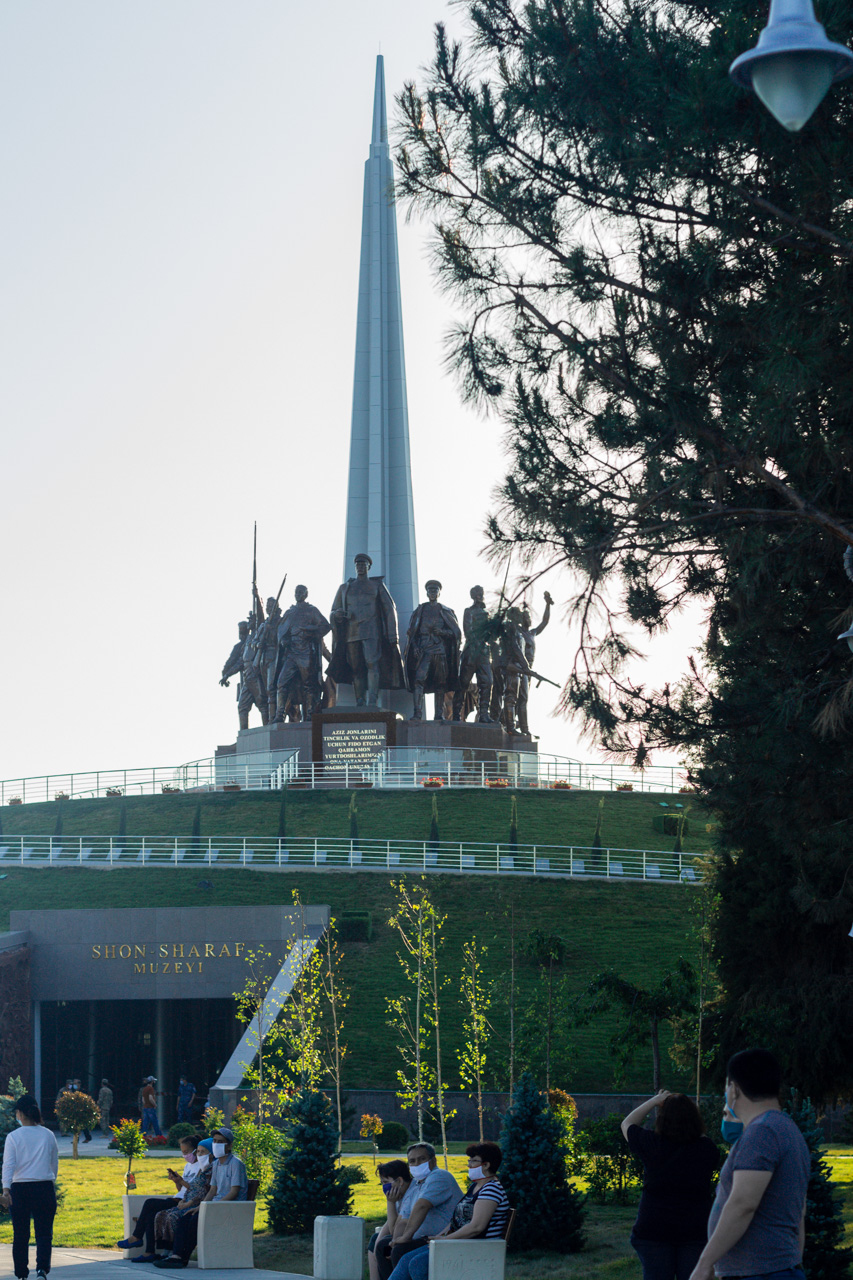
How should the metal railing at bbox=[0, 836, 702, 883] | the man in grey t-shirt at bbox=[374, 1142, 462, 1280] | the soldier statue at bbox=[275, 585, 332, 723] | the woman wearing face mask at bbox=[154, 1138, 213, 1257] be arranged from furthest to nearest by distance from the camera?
the soldier statue at bbox=[275, 585, 332, 723] < the metal railing at bbox=[0, 836, 702, 883] < the woman wearing face mask at bbox=[154, 1138, 213, 1257] < the man in grey t-shirt at bbox=[374, 1142, 462, 1280]

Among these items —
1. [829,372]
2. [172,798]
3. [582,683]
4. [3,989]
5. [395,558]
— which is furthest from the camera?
[395,558]

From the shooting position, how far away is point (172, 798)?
37.8 m

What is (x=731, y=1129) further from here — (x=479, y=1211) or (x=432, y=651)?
(x=432, y=651)

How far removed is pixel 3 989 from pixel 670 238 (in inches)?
791

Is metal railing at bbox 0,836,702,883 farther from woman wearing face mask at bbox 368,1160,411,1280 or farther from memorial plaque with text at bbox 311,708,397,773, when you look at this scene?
woman wearing face mask at bbox 368,1160,411,1280

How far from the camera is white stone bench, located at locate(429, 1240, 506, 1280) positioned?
7449mm

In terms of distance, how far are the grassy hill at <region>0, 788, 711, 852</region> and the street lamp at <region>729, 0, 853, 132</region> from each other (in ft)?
90.2

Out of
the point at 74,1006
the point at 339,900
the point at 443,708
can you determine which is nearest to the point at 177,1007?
the point at 74,1006

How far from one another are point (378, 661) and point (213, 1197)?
28.2 metres

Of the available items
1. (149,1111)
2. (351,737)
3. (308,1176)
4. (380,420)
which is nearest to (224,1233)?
(308,1176)

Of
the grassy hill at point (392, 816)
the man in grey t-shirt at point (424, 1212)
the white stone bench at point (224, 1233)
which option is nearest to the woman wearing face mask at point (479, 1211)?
the man in grey t-shirt at point (424, 1212)

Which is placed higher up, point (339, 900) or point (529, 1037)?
point (339, 900)

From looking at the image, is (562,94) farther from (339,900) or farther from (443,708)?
(443,708)

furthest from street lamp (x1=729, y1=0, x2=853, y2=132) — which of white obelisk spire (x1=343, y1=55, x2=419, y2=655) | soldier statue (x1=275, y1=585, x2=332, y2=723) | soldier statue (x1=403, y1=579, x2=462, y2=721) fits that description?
white obelisk spire (x1=343, y1=55, x2=419, y2=655)
